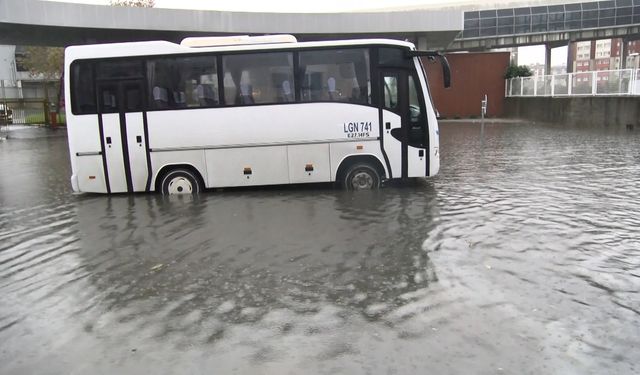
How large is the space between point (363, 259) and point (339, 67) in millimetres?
4883

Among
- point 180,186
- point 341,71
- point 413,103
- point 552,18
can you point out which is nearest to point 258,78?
point 341,71

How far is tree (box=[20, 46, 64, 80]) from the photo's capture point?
42500 millimetres

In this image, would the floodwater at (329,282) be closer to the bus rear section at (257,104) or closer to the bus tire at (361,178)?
the bus tire at (361,178)

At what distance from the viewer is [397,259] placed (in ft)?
20.4

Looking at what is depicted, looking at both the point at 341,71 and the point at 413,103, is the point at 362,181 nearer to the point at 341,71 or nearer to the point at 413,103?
the point at 413,103

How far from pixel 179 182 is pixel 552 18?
46.3 m

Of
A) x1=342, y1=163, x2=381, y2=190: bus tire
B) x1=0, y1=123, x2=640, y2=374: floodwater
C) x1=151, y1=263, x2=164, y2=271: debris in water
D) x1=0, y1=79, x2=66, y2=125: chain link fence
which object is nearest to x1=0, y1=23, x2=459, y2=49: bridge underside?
x1=0, y1=79, x2=66, y2=125: chain link fence

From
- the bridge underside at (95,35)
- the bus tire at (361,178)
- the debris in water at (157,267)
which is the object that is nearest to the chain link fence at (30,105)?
the bridge underside at (95,35)

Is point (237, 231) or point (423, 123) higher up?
point (423, 123)

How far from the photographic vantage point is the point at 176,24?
27.9 meters

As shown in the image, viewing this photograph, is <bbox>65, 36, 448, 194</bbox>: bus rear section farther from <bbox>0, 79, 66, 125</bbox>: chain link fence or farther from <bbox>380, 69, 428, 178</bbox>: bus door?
<bbox>0, 79, 66, 125</bbox>: chain link fence

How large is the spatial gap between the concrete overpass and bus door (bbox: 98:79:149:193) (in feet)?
59.1

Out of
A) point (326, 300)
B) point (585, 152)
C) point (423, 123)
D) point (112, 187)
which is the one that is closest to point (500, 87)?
point (585, 152)

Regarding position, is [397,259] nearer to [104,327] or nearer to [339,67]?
[104,327]
